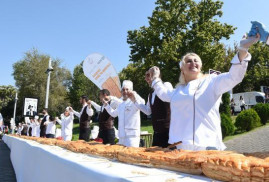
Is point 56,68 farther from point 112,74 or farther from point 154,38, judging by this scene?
point 112,74

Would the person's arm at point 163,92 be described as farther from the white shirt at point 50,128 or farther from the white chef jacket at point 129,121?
the white shirt at point 50,128

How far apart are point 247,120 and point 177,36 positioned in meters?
12.8

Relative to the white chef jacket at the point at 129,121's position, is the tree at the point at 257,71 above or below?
above

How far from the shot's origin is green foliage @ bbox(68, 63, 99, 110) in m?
44.6

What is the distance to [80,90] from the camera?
45625 millimetres

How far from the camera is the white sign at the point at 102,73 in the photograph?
24.5 feet

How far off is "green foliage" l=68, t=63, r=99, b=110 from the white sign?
3579 cm

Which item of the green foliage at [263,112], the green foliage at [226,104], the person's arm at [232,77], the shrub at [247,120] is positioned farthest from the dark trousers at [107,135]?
the green foliage at [263,112]

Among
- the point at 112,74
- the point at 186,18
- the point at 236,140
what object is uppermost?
the point at 186,18

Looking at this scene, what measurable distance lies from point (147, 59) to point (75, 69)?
28.5 m

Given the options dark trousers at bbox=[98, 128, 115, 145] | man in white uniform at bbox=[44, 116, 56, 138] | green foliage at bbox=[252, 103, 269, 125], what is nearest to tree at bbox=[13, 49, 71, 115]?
man in white uniform at bbox=[44, 116, 56, 138]

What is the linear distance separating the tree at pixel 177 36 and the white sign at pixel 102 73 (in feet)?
52.4

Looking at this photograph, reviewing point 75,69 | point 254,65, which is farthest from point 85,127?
point 75,69

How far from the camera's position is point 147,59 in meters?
25.5
